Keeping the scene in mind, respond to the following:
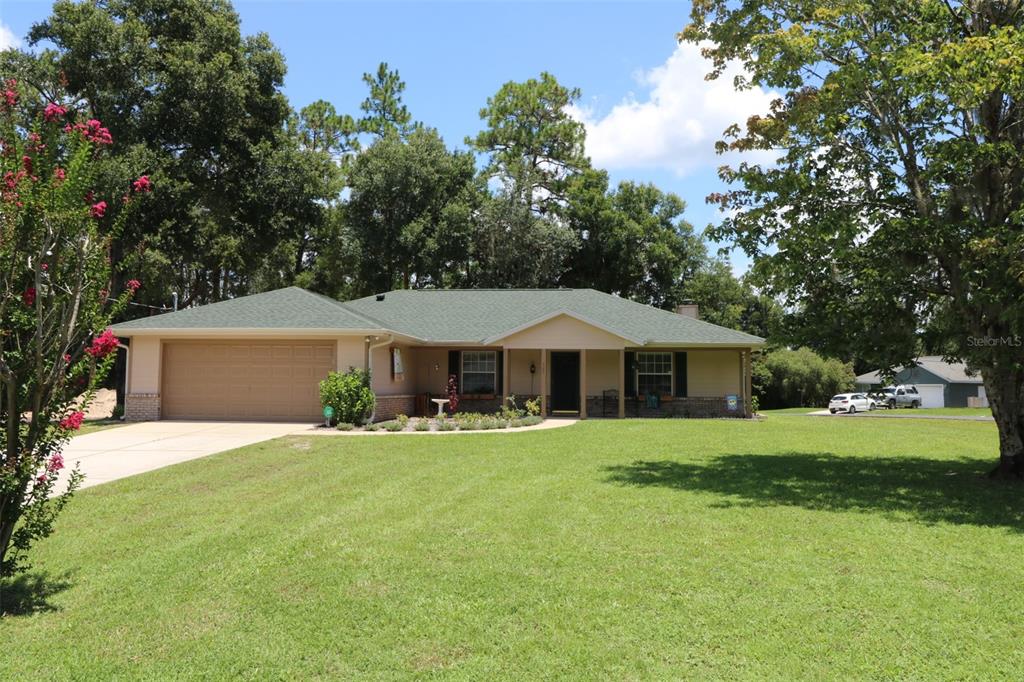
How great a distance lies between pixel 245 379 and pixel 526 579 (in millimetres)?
16688

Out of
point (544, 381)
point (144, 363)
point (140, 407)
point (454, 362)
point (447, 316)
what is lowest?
point (140, 407)

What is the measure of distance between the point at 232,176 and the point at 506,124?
17963 millimetres

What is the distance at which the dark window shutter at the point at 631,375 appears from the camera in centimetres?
2295

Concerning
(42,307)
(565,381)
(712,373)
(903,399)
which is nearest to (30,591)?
(42,307)

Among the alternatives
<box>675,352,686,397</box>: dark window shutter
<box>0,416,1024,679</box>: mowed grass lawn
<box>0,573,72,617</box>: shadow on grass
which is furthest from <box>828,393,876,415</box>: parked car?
<box>0,573,72,617</box>: shadow on grass

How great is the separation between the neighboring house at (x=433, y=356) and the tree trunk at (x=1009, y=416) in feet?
37.2

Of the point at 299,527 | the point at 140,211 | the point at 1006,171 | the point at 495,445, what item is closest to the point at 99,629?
the point at 299,527

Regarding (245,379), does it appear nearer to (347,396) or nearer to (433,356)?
(347,396)

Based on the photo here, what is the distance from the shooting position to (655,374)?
23.0 meters

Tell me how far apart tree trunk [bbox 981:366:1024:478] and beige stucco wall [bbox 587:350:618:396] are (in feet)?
44.0

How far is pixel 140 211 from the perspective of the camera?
83.5 feet

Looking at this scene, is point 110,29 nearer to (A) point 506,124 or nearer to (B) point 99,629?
(A) point 506,124

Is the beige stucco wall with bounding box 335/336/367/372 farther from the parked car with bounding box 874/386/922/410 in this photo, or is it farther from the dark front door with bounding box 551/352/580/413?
the parked car with bounding box 874/386/922/410

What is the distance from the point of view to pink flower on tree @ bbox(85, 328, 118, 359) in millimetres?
4971
